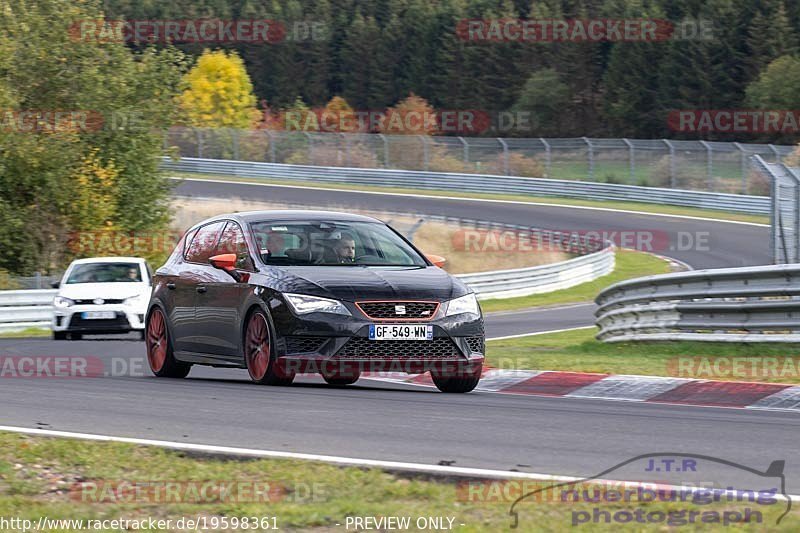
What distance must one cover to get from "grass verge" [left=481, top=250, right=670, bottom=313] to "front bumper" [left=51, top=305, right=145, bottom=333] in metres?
11.2

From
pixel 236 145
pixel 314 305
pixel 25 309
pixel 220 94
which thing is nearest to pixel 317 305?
pixel 314 305

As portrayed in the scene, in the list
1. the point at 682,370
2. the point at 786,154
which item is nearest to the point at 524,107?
the point at 786,154

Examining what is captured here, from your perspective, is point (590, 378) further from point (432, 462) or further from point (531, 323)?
point (531, 323)

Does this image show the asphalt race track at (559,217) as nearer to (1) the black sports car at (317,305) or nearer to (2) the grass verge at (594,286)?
(2) the grass verge at (594,286)

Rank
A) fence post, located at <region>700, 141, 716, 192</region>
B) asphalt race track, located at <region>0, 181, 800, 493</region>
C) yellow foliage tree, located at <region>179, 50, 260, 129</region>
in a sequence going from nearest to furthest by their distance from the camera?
1. asphalt race track, located at <region>0, 181, 800, 493</region>
2. fence post, located at <region>700, 141, 716, 192</region>
3. yellow foliage tree, located at <region>179, 50, 260, 129</region>

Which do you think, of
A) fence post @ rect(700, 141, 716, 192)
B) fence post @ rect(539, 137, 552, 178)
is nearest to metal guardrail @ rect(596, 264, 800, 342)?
fence post @ rect(700, 141, 716, 192)

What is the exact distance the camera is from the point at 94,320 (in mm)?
21344

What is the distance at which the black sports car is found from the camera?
35.3 feet

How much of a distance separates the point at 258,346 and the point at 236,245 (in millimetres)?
1209

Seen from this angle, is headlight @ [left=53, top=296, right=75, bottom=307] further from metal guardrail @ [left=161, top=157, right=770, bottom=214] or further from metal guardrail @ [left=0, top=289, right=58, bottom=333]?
metal guardrail @ [left=161, top=157, right=770, bottom=214]

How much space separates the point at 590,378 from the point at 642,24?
8207cm

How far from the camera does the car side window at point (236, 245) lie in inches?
→ 464

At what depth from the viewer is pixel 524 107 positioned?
322ft

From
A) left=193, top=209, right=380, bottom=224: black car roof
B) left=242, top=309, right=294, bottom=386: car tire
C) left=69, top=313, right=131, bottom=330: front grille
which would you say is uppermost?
left=193, top=209, right=380, bottom=224: black car roof
